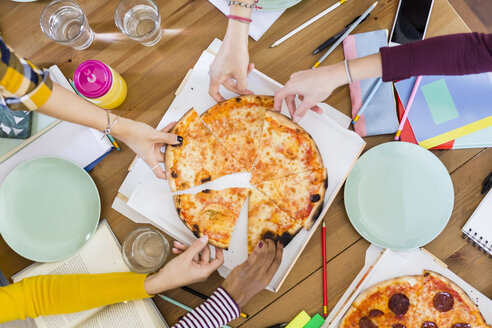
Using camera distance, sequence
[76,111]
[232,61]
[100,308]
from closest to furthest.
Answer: [76,111] → [232,61] → [100,308]

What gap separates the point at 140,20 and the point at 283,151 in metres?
0.65

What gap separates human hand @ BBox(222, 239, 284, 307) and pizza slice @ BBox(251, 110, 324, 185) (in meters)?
0.24

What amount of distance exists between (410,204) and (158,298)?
35.0 inches

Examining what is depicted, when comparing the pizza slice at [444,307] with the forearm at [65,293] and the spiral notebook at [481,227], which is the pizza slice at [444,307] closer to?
the spiral notebook at [481,227]

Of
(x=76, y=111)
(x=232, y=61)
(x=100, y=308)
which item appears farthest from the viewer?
(x=100, y=308)

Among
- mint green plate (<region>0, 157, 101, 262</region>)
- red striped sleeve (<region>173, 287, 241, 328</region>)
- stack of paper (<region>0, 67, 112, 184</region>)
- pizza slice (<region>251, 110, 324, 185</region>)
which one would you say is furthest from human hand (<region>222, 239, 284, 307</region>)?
stack of paper (<region>0, 67, 112, 184</region>)

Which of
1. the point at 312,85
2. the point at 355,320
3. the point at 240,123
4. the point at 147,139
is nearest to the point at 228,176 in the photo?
the point at 240,123

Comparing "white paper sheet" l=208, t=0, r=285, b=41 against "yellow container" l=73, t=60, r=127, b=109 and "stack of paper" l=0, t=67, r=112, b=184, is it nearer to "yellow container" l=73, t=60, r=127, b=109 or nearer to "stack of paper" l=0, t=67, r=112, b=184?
"yellow container" l=73, t=60, r=127, b=109

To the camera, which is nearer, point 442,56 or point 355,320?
point 442,56

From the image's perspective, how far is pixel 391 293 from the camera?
1.23m

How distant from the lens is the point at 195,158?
1278 millimetres

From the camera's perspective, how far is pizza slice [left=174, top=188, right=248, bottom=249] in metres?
1.24

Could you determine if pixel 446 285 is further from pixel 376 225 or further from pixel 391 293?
pixel 376 225

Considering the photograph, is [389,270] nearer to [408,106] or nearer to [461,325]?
[461,325]
